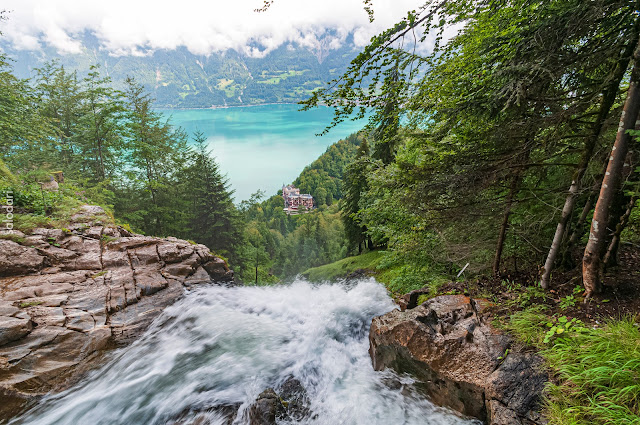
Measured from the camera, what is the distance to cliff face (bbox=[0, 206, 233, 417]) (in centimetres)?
486

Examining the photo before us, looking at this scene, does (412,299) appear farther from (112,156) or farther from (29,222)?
(112,156)

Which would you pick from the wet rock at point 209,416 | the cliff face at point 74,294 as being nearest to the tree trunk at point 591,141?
the wet rock at point 209,416

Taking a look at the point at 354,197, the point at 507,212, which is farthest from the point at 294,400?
the point at 354,197

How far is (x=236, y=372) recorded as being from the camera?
5395mm

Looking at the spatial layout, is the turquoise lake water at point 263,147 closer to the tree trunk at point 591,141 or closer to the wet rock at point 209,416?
the wet rock at point 209,416

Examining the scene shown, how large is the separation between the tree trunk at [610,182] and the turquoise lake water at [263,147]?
69.3m

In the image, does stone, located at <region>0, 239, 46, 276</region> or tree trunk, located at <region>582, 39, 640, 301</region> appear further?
stone, located at <region>0, 239, 46, 276</region>

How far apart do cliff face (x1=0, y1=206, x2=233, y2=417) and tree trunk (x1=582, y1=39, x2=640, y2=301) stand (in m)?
8.94

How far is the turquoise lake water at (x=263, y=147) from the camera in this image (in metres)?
92.9

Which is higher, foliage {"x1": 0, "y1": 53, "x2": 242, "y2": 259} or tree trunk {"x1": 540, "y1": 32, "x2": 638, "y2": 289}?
foliage {"x1": 0, "y1": 53, "x2": 242, "y2": 259}

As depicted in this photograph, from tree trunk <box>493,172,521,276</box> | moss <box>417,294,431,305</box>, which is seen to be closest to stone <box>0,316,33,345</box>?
moss <box>417,294,431,305</box>

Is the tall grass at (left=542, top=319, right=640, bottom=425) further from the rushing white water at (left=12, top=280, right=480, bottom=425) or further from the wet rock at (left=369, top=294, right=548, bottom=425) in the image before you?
the rushing white water at (left=12, top=280, right=480, bottom=425)

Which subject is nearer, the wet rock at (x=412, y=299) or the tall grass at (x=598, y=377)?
the tall grass at (x=598, y=377)

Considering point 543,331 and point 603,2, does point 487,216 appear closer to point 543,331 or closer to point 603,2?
point 543,331
